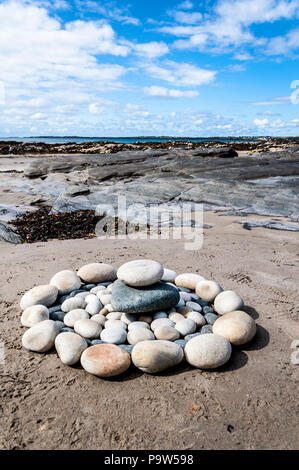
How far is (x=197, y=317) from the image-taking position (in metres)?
3.77

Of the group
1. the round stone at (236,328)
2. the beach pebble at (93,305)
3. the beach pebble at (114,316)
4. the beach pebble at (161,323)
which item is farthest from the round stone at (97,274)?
the round stone at (236,328)

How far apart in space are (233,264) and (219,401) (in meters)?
3.23

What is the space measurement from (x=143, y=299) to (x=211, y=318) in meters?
0.82

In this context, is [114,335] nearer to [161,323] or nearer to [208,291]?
[161,323]

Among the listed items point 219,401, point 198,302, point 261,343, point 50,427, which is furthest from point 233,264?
point 50,427

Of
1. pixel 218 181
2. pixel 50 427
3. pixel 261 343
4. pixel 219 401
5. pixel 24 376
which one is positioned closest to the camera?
pixel 50 427

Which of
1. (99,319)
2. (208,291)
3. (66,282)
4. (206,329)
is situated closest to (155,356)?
(206,329)

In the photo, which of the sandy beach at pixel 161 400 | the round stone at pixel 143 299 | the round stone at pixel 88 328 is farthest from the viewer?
the round stone at pixel 143 299

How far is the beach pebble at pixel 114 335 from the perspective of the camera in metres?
3.38

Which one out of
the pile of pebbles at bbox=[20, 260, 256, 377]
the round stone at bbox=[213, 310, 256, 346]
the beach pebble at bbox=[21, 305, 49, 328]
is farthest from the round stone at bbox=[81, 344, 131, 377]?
the round stone at bbox=[213, 310, 256, 346]

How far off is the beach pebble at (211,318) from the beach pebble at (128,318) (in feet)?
2.66

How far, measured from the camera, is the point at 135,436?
239cm

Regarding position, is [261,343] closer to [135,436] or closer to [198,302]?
[198,302]

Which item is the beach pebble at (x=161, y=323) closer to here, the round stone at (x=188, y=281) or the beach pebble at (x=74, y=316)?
the beach pebble at (x=74, y=316)
